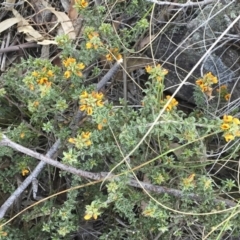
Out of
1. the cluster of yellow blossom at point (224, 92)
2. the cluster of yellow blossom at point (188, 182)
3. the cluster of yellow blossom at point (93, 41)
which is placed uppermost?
the cluster of yellow blossom at point (93, 41)

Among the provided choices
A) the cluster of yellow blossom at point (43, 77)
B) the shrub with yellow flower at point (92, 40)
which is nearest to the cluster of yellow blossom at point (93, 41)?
the shrub with yellow flower at point (92, 40)

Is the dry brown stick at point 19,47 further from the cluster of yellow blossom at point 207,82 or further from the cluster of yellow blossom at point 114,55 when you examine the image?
the cluster of yellow blossom at point 207,82

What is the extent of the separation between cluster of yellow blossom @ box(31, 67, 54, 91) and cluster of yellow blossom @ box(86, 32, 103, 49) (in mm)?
149

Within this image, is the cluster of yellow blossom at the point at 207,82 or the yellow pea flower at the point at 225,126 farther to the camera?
the cluster of yellow blossom at the point at 207,82

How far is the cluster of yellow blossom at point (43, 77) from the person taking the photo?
1.49 metres

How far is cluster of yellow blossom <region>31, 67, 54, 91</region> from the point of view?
1487 millimetres

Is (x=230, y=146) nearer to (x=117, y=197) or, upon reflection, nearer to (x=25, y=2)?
(x=117, y=197)

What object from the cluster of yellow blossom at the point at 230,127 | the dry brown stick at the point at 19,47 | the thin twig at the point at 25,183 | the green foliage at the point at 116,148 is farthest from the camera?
the dry brown stick at the point at 19,47

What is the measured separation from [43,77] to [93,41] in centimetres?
19

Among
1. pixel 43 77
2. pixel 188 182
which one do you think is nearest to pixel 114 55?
pixel 43 77

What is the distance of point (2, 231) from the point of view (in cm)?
154

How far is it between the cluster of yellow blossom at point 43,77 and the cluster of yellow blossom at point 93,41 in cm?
15

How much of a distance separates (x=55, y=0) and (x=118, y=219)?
97cm

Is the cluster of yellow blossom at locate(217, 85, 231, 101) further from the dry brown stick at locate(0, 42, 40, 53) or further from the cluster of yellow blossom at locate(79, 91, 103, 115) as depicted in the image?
the dry brown stick at locate(0, 42, 40, 53)
